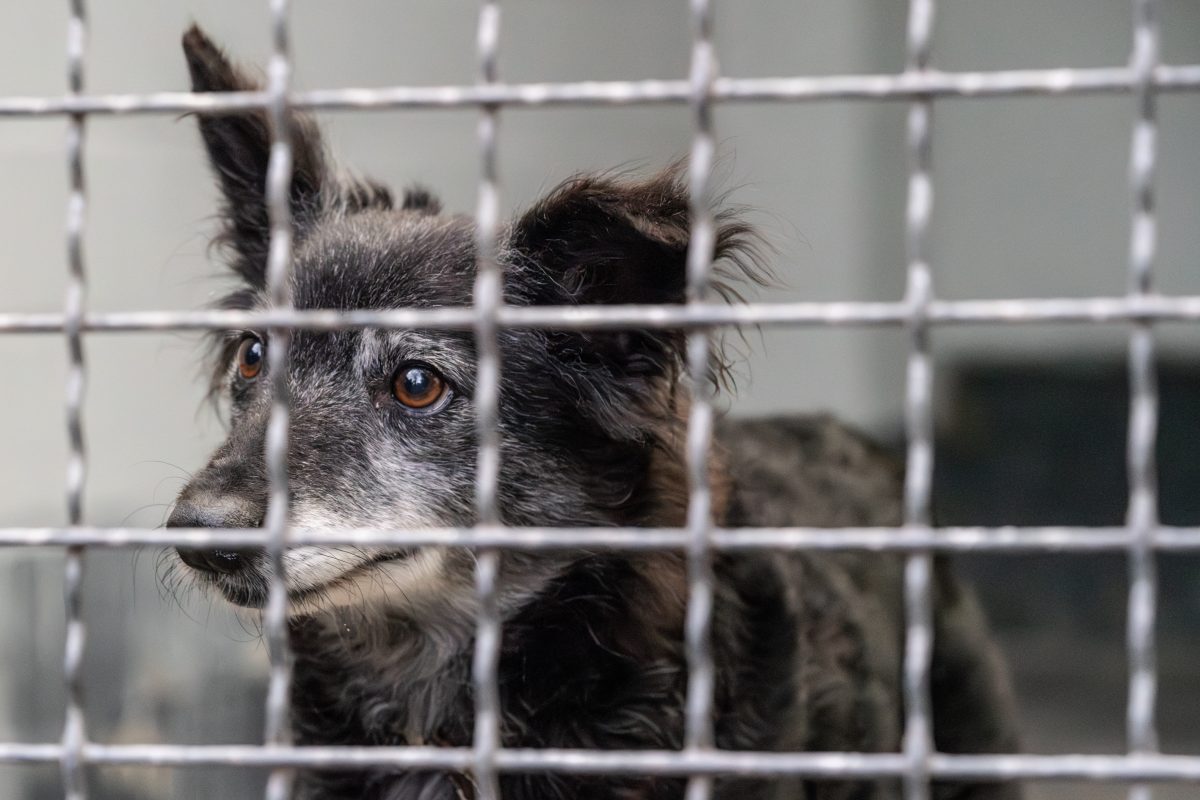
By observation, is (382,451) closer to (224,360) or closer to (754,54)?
(224,360)

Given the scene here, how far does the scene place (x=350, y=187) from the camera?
3129 mm

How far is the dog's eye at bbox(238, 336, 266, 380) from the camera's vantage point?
269 centimetres

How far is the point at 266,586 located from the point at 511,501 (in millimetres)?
594

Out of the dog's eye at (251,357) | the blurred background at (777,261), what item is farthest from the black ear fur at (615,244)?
the blurred background at (777,261)

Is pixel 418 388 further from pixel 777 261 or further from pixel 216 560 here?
pixel 777 261

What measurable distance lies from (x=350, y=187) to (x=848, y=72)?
3762 millimetres

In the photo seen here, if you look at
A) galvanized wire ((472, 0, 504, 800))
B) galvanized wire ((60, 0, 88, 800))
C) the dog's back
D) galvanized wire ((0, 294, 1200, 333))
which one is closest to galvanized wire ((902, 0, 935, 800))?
galvanized wire ((0, 294, 1200, 333))

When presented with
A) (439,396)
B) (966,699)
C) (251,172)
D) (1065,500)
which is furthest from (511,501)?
(1065,500)

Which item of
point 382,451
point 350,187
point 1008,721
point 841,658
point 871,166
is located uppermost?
point 871,166

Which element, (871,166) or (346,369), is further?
(871,166)

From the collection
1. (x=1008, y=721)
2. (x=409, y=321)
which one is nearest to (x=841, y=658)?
(x=1008, y=721)

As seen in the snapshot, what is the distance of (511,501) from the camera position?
259cm

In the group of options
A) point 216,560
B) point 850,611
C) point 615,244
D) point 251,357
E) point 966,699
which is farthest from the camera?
point 966,699

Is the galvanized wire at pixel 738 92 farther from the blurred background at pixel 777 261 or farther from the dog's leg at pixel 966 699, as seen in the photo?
the dog's leg at pixel 966 699
